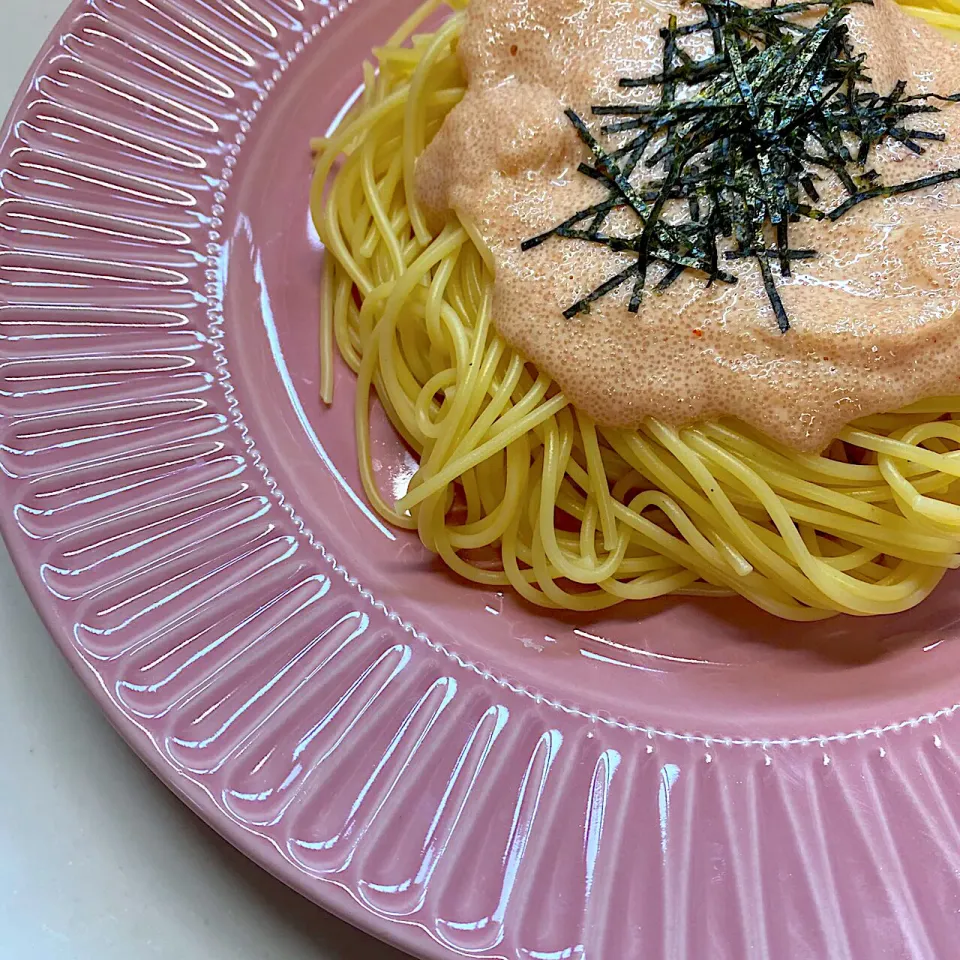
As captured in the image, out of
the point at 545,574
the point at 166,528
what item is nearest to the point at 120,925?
the point at 166,528

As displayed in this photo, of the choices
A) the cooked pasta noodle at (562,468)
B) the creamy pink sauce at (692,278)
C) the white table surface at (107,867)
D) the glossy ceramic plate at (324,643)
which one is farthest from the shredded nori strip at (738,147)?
the white table surface at (107,867)

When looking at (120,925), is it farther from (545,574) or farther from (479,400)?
(479,400)

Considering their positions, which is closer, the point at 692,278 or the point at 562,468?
the point at 692,278

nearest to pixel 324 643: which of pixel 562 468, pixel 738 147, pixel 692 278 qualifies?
pixel 562 468

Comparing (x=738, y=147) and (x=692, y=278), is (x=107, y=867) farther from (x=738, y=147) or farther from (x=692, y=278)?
(x=738, y=147)

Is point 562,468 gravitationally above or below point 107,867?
above

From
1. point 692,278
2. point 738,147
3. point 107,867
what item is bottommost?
point 107,867

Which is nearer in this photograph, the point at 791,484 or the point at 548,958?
the point at 548,958
